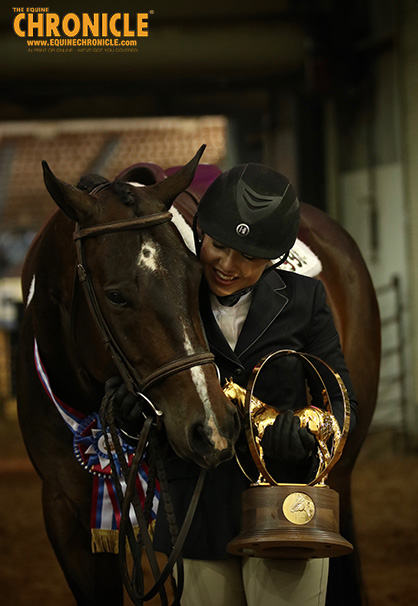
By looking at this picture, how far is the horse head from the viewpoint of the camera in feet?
6.19

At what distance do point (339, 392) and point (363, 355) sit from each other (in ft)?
4.58

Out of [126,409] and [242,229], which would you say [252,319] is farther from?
[126,409]

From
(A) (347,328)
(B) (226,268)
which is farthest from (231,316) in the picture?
(A) (347,328)

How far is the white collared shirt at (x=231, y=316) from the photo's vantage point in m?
2.18

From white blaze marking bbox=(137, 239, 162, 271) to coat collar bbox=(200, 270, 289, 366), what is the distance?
21 centimetres

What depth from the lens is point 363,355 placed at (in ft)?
11.4

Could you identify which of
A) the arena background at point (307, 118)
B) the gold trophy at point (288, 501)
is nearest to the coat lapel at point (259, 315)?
the gold trophy at point (288, 501)

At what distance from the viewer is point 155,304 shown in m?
1.98

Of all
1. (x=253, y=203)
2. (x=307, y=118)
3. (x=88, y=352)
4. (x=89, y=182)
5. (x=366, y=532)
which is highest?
(x=307, y=118)

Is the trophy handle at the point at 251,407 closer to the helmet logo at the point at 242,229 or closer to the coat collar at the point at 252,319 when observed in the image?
the coat collar at the point at 252,319

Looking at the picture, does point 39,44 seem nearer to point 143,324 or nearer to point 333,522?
point 143,324

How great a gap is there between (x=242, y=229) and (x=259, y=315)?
0.80 feet

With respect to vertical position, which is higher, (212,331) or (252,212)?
(252,212)

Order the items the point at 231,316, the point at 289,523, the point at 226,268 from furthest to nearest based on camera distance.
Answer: the point at 231,316
the point at 226,268
the point at 289,523
